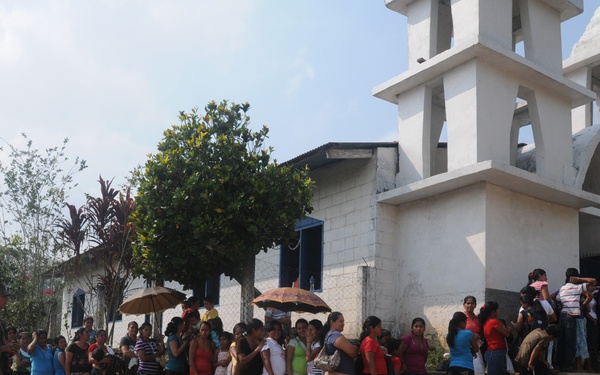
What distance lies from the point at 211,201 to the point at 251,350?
3056 mm

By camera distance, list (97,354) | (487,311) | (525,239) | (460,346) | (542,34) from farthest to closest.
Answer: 1. (542,34)
2. (525,239)
3. (97,354)
4. (487,311)
5. (460,346)

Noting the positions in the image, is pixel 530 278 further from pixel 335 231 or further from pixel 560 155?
pixel 335 231

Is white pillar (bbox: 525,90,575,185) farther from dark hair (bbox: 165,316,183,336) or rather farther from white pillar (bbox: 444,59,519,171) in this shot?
dark hair (bbox: 165,316,183,336)

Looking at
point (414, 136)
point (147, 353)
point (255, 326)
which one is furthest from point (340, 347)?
point (414, 136)

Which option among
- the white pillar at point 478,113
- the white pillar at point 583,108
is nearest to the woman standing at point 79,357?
the white pillar at point 478,113

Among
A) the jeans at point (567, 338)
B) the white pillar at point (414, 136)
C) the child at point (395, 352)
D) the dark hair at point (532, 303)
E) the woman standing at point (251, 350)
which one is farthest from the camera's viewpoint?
the white pillar at point (414, 136)

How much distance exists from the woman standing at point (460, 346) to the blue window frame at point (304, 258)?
6.36 metres

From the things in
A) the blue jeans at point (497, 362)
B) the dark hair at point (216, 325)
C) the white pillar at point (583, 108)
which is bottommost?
the blue jeans at point (497, 362)

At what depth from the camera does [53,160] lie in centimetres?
1658

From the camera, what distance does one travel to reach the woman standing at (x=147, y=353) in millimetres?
11227

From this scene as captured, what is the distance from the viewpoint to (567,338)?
11.3 metres

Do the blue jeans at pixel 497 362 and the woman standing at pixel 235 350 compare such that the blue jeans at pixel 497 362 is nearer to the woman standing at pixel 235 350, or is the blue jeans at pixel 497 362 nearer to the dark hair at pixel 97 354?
the woman standing at pixel 235 350

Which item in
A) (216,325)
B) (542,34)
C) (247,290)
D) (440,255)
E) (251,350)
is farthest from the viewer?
(542,34)

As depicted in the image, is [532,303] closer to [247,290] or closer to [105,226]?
[247,290]
